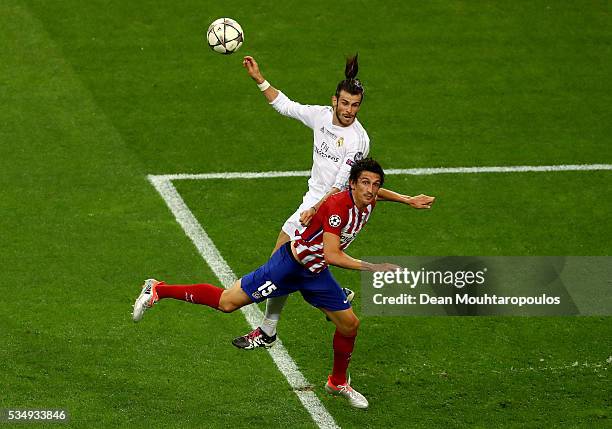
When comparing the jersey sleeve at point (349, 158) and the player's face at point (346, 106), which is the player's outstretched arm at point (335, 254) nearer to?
the jersey sleeve at point (349, 158)

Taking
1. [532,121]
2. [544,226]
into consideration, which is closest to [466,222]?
[544,226]

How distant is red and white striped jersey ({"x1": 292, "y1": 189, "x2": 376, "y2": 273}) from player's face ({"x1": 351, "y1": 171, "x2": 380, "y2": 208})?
104 mm

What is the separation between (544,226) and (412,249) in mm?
1750

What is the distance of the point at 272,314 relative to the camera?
11844 mm

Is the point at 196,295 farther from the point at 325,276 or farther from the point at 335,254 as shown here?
the point at 335,254

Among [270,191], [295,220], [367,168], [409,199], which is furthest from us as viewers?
[270,191]

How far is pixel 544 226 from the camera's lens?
14.7 m

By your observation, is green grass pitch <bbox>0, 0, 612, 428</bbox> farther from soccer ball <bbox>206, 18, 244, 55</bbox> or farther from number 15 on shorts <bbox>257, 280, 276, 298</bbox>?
soccer ball <bbox>206, 18, 244, 55</bbox>

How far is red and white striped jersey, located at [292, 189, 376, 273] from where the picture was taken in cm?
1055

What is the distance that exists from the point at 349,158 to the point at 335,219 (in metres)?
1.46

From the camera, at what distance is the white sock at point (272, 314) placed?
38.9 ft

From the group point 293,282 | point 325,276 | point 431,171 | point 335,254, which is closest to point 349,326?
point 325,276

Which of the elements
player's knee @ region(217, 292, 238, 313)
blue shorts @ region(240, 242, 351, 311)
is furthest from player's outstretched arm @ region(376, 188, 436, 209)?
player's knee @ region(217, 292, 238, 313)

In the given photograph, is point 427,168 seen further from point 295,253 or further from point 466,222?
point 295,253
